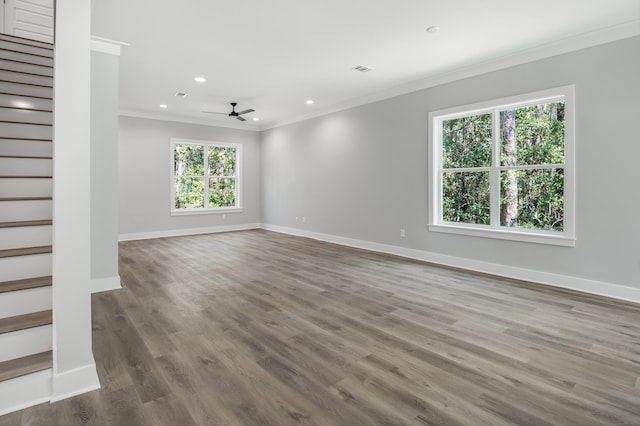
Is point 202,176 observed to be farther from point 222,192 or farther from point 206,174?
point 222,192

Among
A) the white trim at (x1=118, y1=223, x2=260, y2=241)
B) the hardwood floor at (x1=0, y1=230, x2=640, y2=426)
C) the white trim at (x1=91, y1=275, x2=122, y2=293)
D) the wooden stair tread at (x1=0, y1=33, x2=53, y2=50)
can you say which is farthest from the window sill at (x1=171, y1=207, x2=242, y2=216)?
the white trim at (x1=91, y1=275, x2=122, y2=293)

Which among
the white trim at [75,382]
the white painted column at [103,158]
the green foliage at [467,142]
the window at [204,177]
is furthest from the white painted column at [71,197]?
the window at [204,177]

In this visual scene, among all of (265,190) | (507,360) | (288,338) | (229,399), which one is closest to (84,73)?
(229,399)

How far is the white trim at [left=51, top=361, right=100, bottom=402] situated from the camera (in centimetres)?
174

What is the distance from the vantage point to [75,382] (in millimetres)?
1792

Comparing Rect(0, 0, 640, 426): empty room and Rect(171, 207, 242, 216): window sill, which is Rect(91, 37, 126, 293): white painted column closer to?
Rect(0, 0, 640, 426): empty room

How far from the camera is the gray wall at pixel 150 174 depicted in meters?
7.00

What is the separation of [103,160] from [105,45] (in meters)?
1.26

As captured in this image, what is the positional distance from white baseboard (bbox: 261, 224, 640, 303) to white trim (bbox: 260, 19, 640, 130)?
2.58 meters

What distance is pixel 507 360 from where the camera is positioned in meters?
2.15

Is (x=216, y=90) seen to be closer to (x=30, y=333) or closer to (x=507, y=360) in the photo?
(x=30, y=333)

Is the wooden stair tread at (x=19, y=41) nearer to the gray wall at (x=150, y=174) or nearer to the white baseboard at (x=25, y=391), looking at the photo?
the gray wall at (x=150, y=174)

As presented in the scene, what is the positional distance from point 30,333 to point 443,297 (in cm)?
336

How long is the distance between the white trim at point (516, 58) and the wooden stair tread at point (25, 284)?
16.5 ft
